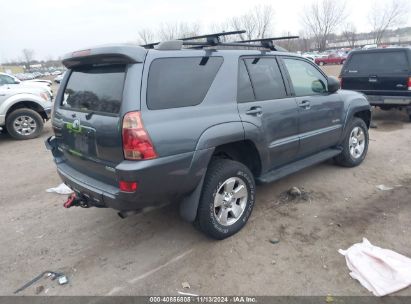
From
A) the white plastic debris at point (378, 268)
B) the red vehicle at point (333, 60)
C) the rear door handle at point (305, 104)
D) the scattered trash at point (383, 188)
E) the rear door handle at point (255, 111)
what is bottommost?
the red vehicle at point (333, 60)

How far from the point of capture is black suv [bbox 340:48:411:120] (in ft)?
25.3

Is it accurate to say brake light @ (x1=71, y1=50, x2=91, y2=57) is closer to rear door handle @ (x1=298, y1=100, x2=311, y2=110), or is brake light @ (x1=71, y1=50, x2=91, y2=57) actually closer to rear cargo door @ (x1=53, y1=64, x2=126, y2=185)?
rear cargo door @ (x1=53, y1=64, x2=126, y2=185)

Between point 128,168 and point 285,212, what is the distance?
6.92ft

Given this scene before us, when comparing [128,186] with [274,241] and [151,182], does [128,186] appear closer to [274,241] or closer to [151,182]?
[151,182]

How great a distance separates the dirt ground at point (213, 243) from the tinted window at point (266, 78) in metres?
1.37

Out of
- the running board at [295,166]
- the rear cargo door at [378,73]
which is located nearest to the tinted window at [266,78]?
the running board at [295,166]

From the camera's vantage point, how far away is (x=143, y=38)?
164 feet

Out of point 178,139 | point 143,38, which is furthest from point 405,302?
point 143,38

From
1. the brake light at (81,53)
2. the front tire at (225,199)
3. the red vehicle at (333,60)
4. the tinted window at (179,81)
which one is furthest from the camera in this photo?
the red vehicle at (333,60)

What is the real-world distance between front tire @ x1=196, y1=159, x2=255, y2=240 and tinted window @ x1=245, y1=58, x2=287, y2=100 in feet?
2.89

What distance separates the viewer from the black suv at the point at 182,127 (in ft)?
8.78

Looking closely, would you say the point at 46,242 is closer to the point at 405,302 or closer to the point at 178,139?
the point at 178,139

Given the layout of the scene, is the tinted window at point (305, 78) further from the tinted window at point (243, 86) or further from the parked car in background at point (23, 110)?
the parked car in background at point (23, 110)

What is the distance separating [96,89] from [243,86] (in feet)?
4.77
